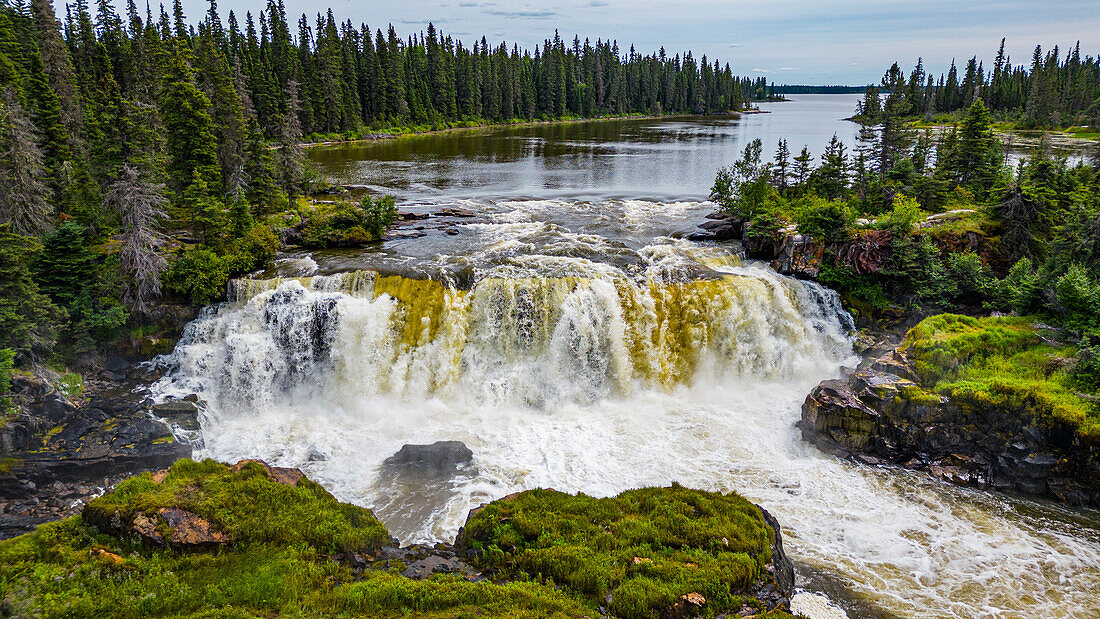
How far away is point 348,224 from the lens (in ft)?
102

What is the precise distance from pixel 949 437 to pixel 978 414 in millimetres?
1018

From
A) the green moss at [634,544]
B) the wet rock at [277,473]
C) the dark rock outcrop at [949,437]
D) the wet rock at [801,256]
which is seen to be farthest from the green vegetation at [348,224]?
the dark rock outcrop at [949,437]

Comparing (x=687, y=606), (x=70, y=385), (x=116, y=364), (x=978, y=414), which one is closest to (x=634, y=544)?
(x=687, y=606)

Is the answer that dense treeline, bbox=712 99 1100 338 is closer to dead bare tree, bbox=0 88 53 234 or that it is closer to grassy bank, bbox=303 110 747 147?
dead bare tree, bbox=0 88 53 234

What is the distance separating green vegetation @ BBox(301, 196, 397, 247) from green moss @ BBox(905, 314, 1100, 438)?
2527cm

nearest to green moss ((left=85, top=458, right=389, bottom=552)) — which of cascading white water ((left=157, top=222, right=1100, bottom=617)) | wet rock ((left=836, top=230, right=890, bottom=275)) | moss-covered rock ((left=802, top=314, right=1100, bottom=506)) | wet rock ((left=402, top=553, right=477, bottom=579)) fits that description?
wet rock ((left=402, top=553, right=477, bottom=579))

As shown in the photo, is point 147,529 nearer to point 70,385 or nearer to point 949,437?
point 70,385

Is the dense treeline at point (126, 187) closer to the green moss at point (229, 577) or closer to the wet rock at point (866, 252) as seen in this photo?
the green moss at point (229, 577)

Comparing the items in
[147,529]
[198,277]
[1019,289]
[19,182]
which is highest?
[19,182]

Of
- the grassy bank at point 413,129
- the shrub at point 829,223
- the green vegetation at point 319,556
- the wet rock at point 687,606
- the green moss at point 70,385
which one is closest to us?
the green vegetation at point 319,556

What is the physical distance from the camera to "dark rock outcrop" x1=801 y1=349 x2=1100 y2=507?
15.6 m

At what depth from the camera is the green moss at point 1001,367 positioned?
15977 mm

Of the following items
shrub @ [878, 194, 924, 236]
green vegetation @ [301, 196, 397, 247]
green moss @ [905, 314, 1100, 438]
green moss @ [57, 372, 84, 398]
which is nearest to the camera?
green moss @ [905, 314, 1100, 438]

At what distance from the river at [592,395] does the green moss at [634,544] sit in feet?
10.1
